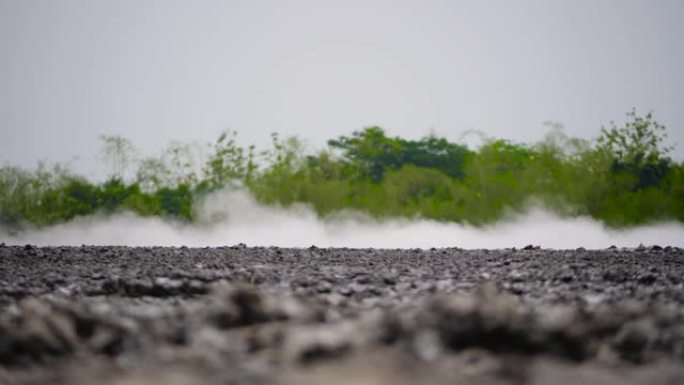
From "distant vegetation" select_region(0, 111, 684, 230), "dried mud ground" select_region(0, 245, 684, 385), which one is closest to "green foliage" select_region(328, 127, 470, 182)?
"distant vegetation" select_region(0, 111, 684, 230)

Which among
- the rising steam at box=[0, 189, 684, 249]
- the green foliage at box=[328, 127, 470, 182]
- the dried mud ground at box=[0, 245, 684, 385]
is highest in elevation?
the green foliage at box=[328, 127, 470, 182]

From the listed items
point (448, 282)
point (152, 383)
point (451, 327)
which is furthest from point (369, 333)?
point (448, 282)

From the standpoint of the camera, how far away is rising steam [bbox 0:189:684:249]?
38719 mm

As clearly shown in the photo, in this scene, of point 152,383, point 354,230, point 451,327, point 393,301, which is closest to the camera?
point 152,383

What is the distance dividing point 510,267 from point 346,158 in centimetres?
4689

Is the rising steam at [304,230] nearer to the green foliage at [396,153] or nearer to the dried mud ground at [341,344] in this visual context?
the green foliage at [396,153]

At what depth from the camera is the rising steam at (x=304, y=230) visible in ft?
127

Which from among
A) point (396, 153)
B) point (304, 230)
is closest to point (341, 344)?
point (304, 230)

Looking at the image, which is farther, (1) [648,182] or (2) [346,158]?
(2) [346,158]

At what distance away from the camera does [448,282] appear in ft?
30.6

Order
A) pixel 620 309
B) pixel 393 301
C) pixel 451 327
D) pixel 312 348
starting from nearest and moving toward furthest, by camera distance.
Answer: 1. pixel 312 348
2. pixel 451 327
3. pixel 620 309
4. pixel 393 301

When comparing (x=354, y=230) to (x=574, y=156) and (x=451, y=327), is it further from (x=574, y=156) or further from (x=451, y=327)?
(x=451, y=327)

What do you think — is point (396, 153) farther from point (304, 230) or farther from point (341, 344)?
point (341, 344)

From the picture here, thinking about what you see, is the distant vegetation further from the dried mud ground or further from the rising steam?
the dried mud ground
